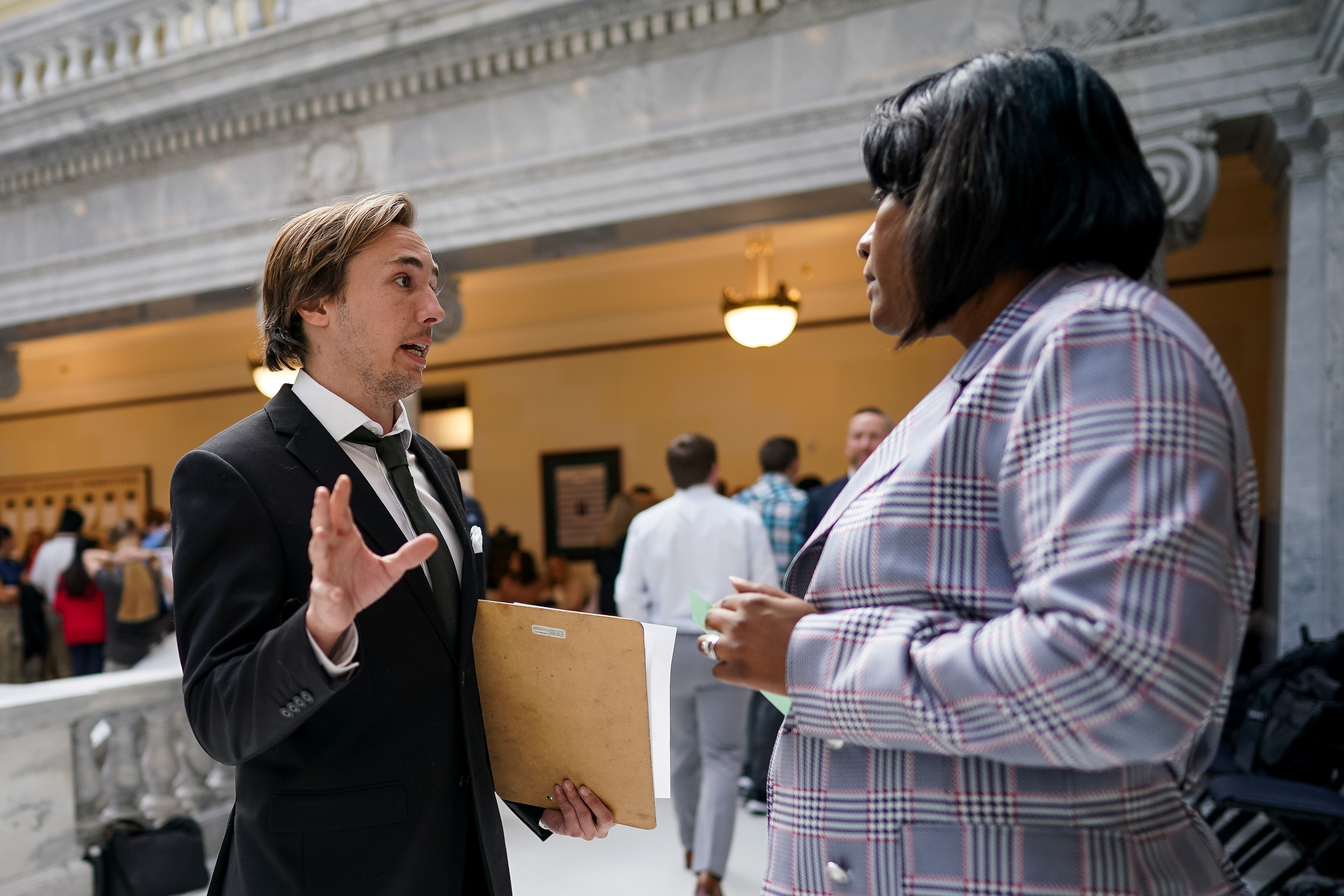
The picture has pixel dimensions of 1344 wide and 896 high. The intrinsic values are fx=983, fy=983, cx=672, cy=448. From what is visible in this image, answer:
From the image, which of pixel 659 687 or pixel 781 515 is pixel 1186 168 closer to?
pixel 781 515

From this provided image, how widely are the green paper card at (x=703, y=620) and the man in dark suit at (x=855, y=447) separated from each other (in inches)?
145

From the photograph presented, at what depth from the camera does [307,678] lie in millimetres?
1213

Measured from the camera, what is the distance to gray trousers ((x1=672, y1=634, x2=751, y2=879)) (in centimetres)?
426

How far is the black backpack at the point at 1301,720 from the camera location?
3541 millimetres

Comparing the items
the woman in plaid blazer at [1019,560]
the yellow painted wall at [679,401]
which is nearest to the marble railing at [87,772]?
the woman in plaid blazer at [1019,560]

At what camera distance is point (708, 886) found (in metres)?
4.12

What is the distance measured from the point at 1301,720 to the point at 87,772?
15.2 ft

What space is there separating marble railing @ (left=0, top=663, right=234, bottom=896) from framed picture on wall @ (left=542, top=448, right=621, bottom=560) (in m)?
5.94

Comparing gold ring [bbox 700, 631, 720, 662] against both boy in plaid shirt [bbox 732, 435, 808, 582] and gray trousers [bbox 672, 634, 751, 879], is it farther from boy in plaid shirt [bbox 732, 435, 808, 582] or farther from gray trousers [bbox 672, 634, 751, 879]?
boy in plaid shirt [bbox 732, 435, 808, 582]

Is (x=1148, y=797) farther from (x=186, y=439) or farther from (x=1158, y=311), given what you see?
(x=186, y=439)

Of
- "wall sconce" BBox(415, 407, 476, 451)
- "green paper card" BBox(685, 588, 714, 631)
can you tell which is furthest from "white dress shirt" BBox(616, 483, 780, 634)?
"wall sconce" BBox(415, 407, 476, 451)

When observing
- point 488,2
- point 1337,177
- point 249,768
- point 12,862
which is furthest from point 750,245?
point 249,768

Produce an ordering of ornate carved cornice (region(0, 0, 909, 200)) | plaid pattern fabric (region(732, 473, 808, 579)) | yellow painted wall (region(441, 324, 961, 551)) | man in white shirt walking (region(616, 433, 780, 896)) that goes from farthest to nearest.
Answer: yellow painted wall (region(441, 324, 961, 551)), plaid pattern fabric (region(732, 473, 808, 579)), ornate carved cornice (region(0, 0, 909, 200)), man in white shirt walking (region(616, 433, 780, 896))

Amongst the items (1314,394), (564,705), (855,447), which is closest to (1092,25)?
(1314,394)
